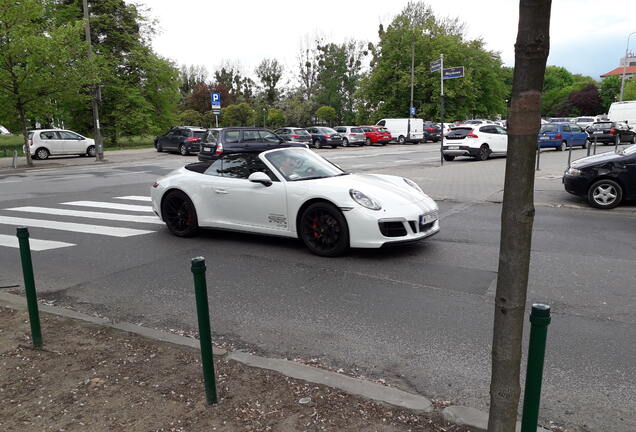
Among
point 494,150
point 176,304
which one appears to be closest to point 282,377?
point 176,304

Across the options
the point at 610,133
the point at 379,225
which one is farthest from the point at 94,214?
the point at 610,133

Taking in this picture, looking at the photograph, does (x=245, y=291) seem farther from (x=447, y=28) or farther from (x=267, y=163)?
(x=447, y=28)

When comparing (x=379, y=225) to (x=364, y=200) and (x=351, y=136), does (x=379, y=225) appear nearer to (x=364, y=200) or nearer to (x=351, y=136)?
(x=364, y=200)

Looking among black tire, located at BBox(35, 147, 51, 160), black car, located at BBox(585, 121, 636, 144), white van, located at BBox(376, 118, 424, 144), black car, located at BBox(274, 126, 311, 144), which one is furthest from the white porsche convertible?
white van, located at BBox(376, 118, 424, 144)

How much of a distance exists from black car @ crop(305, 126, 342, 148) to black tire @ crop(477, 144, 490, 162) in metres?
16.4

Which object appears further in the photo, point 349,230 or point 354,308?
point 349,230

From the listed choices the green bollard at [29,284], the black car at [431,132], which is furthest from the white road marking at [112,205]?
the black car at [431,132]

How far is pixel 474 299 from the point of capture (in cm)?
516

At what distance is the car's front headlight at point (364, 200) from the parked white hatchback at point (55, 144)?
25797 millimetres

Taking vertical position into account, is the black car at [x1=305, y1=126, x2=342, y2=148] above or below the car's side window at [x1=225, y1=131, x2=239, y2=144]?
below

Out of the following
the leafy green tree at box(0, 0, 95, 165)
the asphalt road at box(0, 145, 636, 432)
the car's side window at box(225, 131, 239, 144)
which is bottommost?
the asphalt road at box(0, 145, 636, 432)

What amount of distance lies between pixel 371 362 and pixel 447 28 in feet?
231

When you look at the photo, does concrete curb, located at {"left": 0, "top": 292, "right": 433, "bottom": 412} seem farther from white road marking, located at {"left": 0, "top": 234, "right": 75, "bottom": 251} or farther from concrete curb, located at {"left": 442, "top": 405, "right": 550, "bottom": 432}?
white road marking, located at {"left": 0, "top": 234, "right": 75, "bottom": 251}

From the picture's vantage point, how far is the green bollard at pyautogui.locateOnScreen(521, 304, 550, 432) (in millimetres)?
2109
